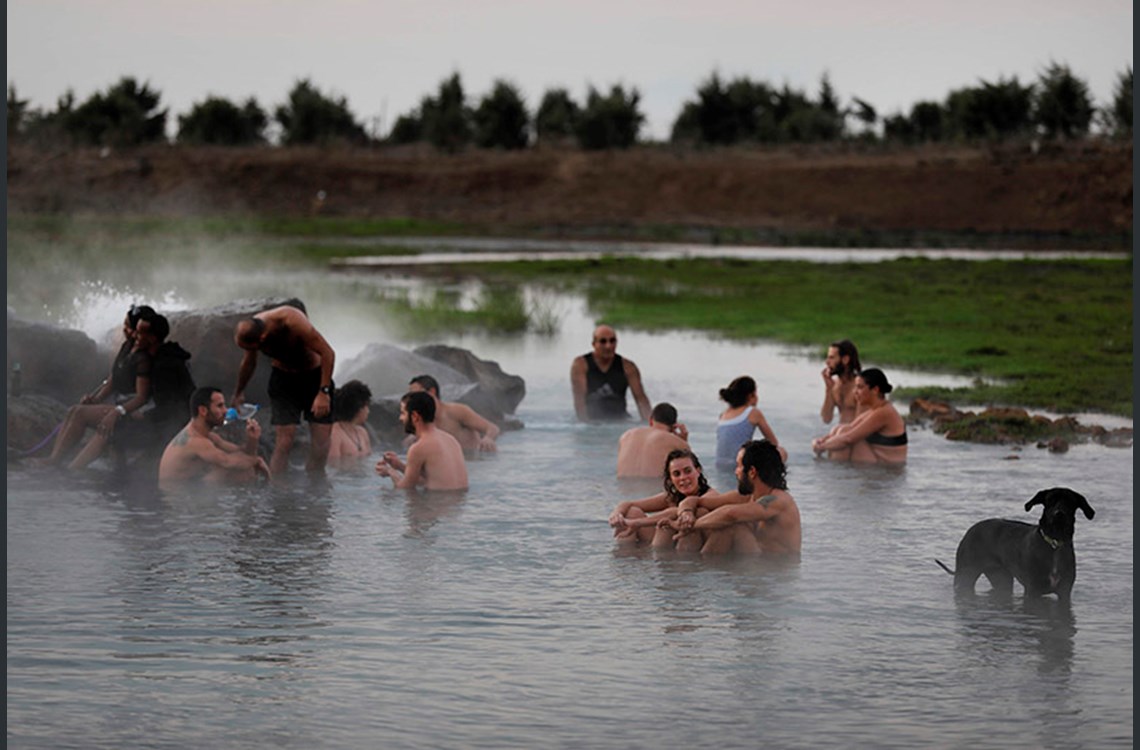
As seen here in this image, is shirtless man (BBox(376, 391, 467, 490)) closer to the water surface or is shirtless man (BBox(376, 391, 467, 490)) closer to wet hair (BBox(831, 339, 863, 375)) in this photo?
the water surface

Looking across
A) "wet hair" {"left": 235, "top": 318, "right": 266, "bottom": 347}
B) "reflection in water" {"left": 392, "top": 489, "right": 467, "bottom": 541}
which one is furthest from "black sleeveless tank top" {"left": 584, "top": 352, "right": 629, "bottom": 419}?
"wet hair" {"left": 235, "top": 318, "right": 266, "bottom": 347}

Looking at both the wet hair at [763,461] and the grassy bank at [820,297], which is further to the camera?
the grassy bank at [820,297]

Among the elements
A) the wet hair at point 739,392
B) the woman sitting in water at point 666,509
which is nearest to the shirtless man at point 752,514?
the woman sitting in water at point 666,509

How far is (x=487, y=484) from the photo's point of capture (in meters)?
13.3

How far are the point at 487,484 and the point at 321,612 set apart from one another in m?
4.22

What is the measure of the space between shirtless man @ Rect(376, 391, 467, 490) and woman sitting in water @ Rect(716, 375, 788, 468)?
83.6 inches

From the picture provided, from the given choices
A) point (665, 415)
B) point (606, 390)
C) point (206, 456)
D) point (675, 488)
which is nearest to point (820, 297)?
point (606, 390)

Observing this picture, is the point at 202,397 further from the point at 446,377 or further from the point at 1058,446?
the point at 1058,446

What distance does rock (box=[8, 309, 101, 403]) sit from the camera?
1482cm

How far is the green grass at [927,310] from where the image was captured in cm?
2011

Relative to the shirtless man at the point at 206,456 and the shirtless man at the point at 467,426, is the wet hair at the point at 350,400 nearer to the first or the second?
the shirtless man at the point at 467,426

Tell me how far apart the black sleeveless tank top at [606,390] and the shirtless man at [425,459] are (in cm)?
373

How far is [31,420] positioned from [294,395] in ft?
8.24

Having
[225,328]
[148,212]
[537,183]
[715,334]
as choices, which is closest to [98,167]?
[148,212]
